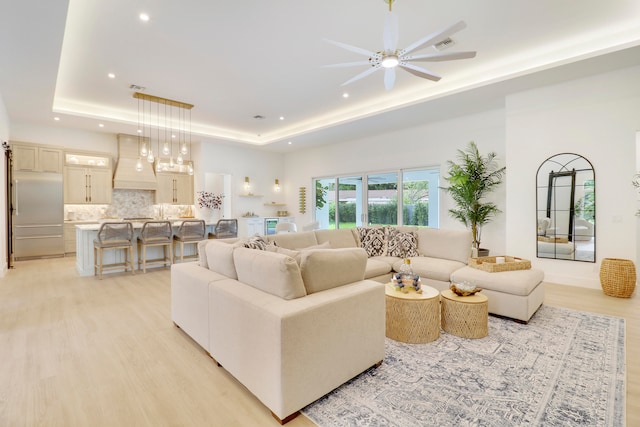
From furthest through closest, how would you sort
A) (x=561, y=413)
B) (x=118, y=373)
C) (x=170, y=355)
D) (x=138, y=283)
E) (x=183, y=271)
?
(x=138, y=283)
(x=183, y=271)
(x=170, y=355)
(x=118, y=373)
(x=561, y=413)

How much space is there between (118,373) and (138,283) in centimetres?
298

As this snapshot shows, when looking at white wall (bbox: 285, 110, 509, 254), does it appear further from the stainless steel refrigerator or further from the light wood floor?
the stainless steel refrigerator

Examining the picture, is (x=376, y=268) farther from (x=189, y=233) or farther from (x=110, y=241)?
(x=110, y=241)

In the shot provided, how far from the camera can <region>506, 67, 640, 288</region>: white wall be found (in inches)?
162

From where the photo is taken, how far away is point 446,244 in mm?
4387

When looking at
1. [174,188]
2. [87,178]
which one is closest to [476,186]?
[174,188]

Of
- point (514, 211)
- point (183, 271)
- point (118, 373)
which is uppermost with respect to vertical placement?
point (514, 211)

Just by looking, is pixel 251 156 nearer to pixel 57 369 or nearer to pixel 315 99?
pixel 315 99

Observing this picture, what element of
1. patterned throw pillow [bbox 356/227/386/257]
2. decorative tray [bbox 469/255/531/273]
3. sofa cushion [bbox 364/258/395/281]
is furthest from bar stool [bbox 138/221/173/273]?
decorative tray [bbox 469/255/531/273]

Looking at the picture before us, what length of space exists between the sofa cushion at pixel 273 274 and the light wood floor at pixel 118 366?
0.73 m

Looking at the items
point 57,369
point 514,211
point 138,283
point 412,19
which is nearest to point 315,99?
point 412,19

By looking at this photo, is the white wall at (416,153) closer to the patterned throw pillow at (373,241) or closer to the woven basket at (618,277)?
the woven basket at (618,277)

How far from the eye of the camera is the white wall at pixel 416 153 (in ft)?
18.8

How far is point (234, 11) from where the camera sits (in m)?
Answer: 3.15
